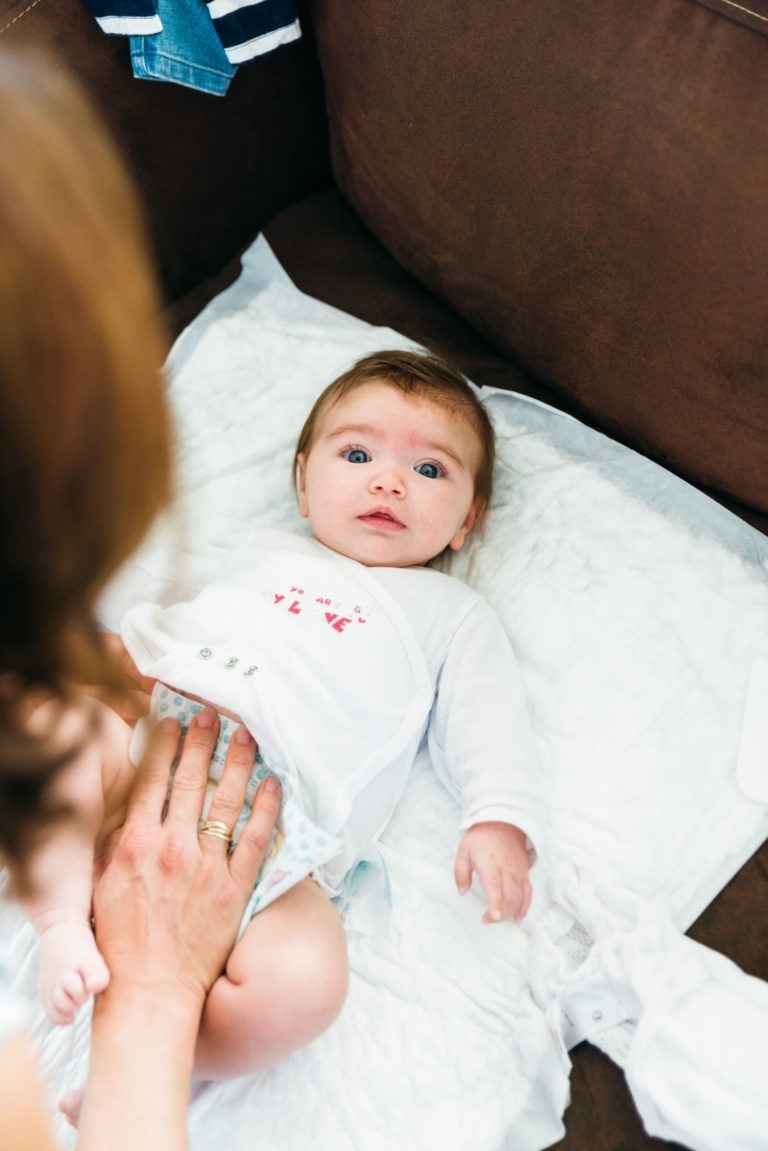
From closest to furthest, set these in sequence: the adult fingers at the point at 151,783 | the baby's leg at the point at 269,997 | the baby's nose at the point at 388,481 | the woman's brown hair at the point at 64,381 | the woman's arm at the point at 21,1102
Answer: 1. the woman's brown hair at the point at 64,381
2. the woman's arm at the point at 21,1102
3. the baby's leg at the point at 269,997
4. the adult fingers at the point at 151,783
5. the baby's nose at the point at 388,481

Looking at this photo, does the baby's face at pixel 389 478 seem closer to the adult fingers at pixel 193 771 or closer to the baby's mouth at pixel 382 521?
the baby's mouth at pixel 382 521

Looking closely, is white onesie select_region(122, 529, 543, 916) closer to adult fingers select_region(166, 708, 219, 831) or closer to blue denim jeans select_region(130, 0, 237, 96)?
adult fingers select_region(166, 708, 219, 831)

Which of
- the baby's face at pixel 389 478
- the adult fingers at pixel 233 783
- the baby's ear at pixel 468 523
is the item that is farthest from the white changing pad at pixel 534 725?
the adult fingers at pixel 233 783

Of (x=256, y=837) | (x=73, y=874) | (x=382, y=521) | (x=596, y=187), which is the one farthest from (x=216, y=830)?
(x=596, y=187)

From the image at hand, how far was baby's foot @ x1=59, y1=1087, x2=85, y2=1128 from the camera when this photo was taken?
96cm

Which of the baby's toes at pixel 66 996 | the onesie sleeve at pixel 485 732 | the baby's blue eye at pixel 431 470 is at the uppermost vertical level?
the baby's blue eye at pixel 431 470

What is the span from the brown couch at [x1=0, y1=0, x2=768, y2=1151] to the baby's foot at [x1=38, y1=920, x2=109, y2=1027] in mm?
531

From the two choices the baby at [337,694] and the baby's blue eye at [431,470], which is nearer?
the baby at [337,694]

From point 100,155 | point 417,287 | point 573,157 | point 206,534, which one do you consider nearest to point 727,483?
point 573,157

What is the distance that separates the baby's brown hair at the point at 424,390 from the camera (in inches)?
56.6

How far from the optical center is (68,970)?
0.95 metres

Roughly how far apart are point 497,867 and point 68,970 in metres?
0.48

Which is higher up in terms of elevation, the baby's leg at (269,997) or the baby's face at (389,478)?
the baby's face at (389,478)

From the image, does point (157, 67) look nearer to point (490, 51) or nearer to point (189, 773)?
point (490, 51)
